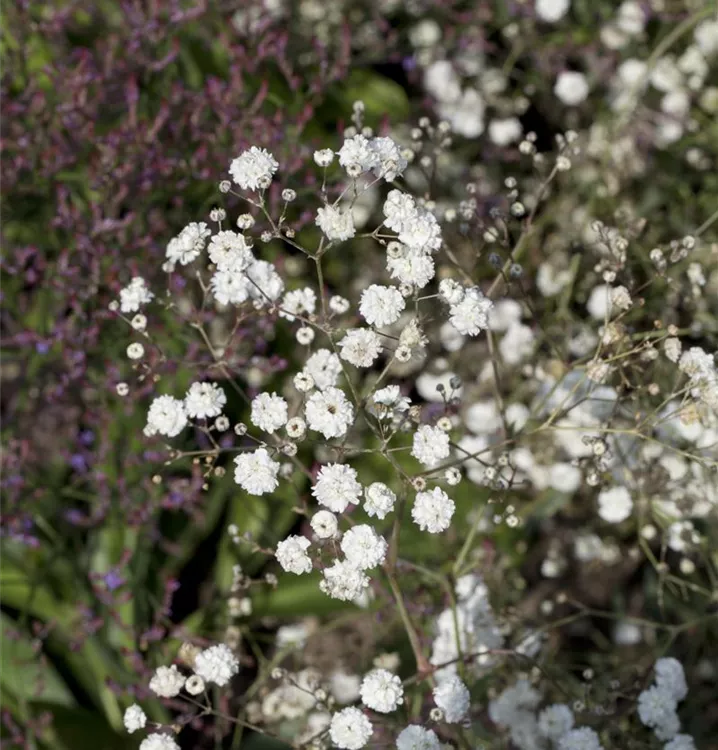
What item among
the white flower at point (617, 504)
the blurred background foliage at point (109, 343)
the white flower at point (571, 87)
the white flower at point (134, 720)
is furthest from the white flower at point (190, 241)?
the white flower at point (571, 87)

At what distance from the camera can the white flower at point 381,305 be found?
1.63 m

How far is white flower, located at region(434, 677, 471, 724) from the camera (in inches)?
68.5

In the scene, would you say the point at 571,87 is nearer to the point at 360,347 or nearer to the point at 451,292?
the point at 451,292

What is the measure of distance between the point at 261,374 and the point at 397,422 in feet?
2.88

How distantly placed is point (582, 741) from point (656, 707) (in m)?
0.19

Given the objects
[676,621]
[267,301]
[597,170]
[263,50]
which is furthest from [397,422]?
[597,170]

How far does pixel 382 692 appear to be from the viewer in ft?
5.61

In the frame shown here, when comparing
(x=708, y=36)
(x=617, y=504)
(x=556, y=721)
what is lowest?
(x=556, y=721)

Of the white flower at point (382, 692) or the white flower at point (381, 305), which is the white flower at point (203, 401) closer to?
the white flower at point (381, 305)

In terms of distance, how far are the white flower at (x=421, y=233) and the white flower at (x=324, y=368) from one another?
0.32 metres

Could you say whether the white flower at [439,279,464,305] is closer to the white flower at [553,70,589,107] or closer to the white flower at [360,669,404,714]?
the white flower at [360,669,404,714]

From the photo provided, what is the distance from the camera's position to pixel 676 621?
2.78m

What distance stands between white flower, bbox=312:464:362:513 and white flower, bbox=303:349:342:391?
0.91ft

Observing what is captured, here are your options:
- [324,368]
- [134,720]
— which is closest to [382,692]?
[134,720]
